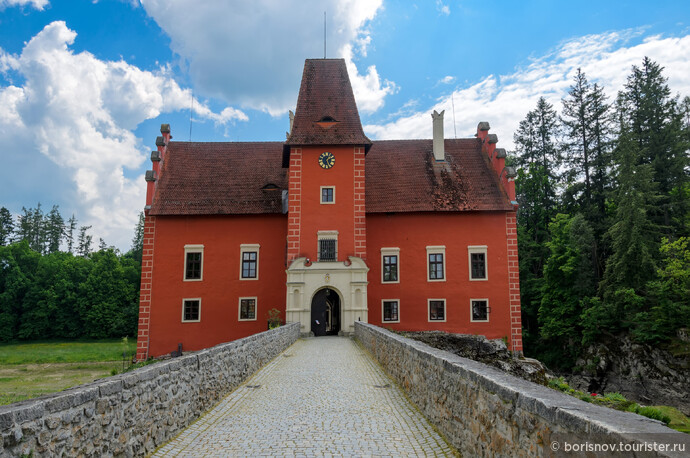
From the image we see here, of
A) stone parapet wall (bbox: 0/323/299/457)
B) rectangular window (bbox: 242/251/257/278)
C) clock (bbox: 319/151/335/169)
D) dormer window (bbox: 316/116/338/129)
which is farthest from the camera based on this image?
rectangular window (bbox: 242/251/257/278)

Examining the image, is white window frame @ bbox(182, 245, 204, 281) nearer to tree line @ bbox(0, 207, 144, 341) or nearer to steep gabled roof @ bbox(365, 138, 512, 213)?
steep gabled roof @ bbox(365, 138, 512, 213)

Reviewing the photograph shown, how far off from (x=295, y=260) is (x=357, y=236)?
3532 mm

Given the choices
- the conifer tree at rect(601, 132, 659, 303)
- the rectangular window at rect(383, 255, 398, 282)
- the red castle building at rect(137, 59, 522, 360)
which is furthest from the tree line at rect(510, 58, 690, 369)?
the rectangular window at rect(383, 255, 398, 282)

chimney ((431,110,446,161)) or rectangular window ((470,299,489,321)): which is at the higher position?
chimney ((431,110,446,161))

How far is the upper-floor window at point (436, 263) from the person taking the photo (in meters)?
26.4

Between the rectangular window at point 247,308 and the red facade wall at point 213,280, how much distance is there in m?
0.22

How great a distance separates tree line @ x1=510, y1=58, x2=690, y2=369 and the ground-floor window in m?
12.4

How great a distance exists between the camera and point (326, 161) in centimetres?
2527

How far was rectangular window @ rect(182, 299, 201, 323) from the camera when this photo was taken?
25766 mm

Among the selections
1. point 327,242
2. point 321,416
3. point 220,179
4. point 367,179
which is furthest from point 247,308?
point 321,416

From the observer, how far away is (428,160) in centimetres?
2981

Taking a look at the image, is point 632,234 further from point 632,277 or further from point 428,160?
point 428,160

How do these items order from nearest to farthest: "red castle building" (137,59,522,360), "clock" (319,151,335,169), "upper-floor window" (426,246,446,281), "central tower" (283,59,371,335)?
"central tower" (283,59,371,335), "red castle building" (137,59,522,360), "clock" (319,151,335,169), "upper-floor window" (426,246,446,281)

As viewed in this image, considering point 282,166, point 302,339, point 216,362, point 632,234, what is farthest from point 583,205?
point 216,362
